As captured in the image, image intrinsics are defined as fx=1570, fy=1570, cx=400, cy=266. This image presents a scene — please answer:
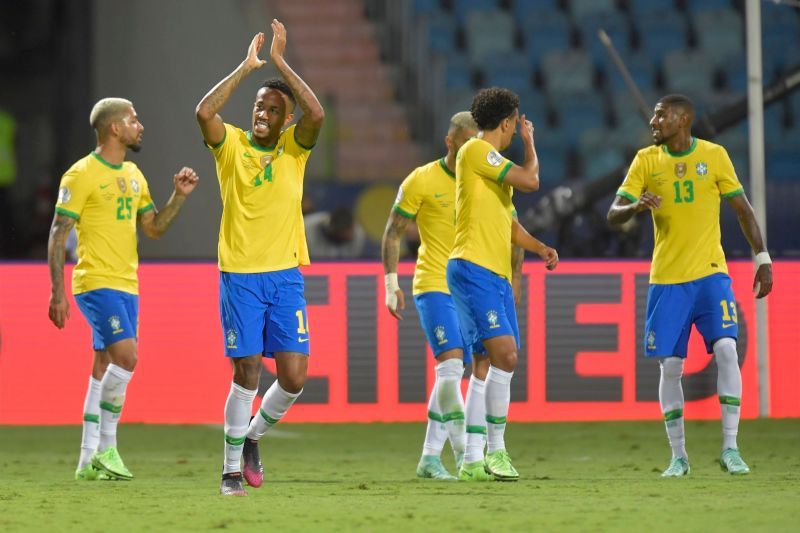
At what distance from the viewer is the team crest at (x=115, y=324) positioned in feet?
27.6

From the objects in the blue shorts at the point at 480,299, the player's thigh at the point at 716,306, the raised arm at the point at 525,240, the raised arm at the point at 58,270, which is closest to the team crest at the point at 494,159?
the raised arm at the point at 525,240

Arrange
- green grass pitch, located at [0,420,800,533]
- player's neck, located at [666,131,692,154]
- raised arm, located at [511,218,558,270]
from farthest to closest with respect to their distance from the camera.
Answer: player's neck, located at [666,131,692,154]
raised arm, located at [511,218,558,270]
green grass pitch, located at [0,420,800,533]

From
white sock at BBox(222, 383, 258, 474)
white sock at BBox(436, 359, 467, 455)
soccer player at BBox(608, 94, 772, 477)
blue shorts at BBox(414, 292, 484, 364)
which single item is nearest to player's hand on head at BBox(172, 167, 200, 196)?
white sock at BBox(222, 383, 258, 474)

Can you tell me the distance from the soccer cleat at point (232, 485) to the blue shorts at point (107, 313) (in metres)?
1.53

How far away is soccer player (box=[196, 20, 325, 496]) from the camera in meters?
7.17

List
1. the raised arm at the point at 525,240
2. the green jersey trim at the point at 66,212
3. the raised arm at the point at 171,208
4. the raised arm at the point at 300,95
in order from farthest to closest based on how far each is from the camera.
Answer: the green jersey trim at the point at 66,212 → the raised arm at the point at 171,208 → the raised arm at the point at 525,240 → the raised arm at the point at 300,95

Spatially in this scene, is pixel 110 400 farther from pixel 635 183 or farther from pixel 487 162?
pixel 635 183

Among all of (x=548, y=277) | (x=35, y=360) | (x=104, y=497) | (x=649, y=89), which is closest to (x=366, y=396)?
(x=548, y=277)

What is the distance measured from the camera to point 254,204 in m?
7.24

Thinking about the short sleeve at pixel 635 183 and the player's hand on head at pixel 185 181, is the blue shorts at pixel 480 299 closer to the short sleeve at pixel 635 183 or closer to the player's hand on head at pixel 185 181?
the short sleeve at pixel 635 183

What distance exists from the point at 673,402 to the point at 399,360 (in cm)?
394

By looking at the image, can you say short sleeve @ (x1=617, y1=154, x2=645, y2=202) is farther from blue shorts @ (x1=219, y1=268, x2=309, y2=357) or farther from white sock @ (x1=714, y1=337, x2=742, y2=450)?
blue shorts @ (x1=219, y1=268, x2=309, y2=357)

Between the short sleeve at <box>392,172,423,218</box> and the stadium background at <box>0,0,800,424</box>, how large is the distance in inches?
135

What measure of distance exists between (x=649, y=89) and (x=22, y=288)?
7.34 m
